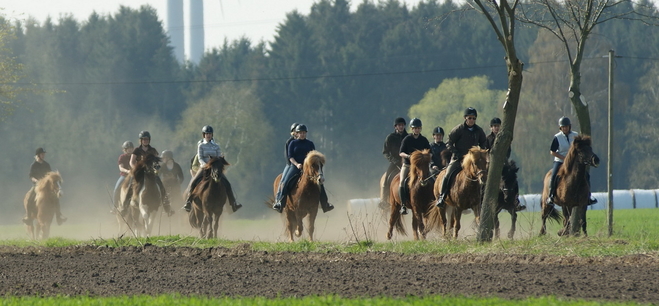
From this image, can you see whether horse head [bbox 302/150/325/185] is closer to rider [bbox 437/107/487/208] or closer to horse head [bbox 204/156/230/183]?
rider [bbox 437/107/487/208]

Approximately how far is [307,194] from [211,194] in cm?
268

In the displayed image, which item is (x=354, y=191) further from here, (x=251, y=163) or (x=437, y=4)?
(x=437, y=4)

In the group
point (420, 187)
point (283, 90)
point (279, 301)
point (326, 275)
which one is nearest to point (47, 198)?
point (420, 187)

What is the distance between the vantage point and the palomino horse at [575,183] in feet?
62.8

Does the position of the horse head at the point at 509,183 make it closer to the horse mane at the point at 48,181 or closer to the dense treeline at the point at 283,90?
the horse mane at the point at 48,181

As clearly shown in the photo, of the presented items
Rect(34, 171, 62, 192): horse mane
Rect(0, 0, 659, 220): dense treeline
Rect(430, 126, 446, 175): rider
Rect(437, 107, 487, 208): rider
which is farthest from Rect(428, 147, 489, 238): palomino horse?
Rect(0, 0, 659, 220): dense treeline

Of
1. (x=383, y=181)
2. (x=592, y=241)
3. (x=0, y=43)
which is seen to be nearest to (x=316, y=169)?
(x=383, y=181)

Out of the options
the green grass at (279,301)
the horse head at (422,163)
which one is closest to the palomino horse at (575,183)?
the horse head at (422,163)

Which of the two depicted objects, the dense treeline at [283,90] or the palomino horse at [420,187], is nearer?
the palomino horse at [420,187]

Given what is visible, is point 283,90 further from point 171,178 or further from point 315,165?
point 315,165

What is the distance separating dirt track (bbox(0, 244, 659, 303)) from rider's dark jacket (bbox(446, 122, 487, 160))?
372cm

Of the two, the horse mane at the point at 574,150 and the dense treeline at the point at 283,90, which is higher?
the dense treeline at the point at 283,90

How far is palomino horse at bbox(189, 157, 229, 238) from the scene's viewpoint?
22.6 m

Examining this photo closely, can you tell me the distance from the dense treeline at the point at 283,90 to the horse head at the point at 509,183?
4790cm
